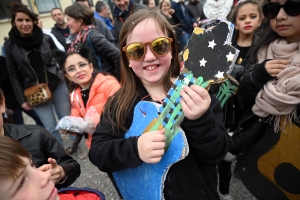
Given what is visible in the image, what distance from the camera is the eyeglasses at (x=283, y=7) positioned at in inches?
42.3

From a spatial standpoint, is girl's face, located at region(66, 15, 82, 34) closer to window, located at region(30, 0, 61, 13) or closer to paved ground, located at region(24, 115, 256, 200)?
paved ground, located at region(24, 115, 256, 200)

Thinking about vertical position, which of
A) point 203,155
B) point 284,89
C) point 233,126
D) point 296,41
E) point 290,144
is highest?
point 296,41

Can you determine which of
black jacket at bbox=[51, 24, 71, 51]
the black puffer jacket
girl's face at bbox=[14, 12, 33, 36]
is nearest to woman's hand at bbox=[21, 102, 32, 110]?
girl's face at bbox=[14, 12, 33, 36]

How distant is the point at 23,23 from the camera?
2.53 meters

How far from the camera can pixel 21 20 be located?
2531 mm

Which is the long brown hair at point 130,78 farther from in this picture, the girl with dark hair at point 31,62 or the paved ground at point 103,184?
the girl with dark hair at point 31,62

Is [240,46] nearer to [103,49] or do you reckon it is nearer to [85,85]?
[103,49]

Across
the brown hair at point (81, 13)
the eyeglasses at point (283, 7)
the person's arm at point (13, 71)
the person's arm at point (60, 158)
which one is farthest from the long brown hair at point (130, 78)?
the person's arm at point (13, 71)

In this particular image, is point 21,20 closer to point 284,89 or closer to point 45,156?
point 45,156

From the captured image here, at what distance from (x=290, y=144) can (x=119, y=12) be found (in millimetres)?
2900

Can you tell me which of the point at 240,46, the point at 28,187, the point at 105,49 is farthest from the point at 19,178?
the point at 240,46

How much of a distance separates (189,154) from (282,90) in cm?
54

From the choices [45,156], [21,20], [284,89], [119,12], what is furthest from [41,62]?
[284,89]

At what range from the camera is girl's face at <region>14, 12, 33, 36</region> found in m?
2.51
